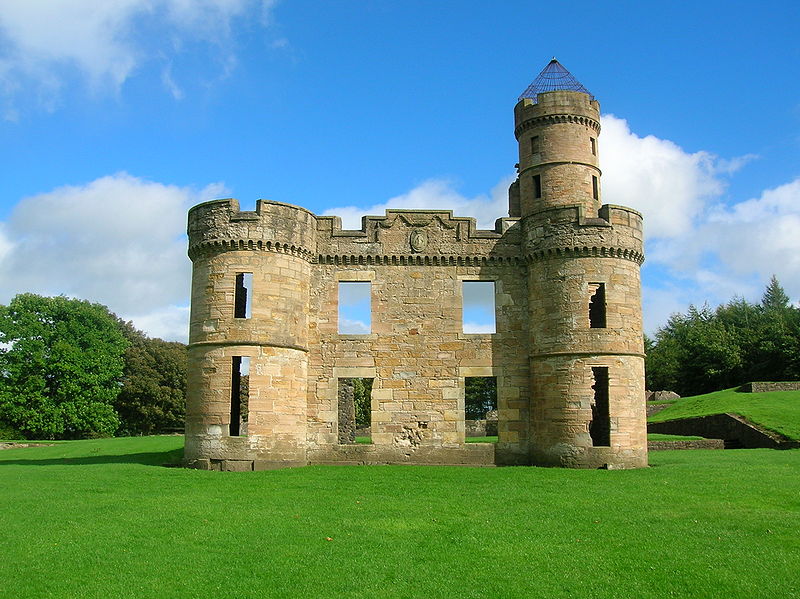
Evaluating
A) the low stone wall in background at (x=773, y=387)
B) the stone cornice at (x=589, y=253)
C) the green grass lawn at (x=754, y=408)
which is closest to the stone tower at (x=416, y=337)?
the stone cornice at (x=589, y=253)

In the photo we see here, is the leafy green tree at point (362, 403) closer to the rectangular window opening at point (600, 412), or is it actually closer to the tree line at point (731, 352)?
the tree line at point (731, 352)

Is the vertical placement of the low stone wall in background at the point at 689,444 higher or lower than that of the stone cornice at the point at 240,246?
lower

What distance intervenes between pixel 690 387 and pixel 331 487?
4590cm

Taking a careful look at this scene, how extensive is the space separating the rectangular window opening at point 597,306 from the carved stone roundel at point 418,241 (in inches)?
219

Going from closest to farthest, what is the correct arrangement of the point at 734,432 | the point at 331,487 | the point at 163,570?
the point at 163,570
the point at 331,487
the point at 734,432

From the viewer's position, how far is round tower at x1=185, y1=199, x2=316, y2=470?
2072 cm

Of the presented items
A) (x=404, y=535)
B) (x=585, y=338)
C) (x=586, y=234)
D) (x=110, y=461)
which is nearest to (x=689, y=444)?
(x=585, y=338)

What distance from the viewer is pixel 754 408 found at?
33344 millimetres

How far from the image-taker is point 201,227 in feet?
72.4

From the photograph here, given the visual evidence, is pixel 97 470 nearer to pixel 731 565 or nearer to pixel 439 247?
pixel 439 247

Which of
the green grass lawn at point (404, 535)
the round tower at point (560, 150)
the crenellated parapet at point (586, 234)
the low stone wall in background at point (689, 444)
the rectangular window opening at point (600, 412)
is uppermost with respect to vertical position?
the round tower at point (560, 150)

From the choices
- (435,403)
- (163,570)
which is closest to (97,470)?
(435,403)

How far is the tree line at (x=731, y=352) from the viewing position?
164ft

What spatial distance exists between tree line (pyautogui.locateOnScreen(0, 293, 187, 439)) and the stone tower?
26.9 meters
